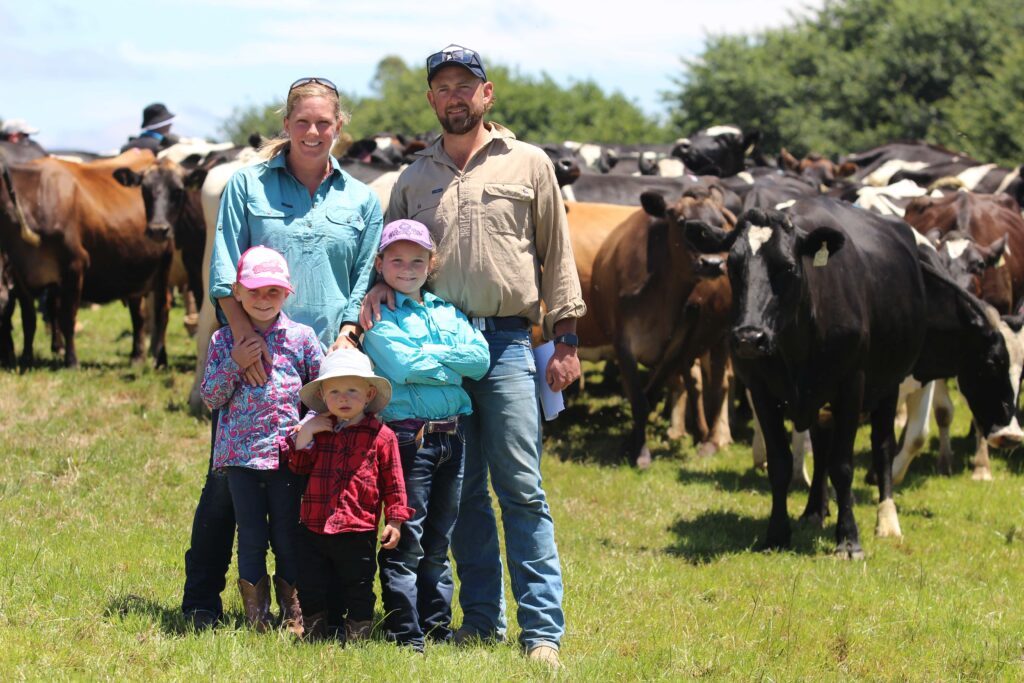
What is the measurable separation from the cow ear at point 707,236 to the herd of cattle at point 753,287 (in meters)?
0.02

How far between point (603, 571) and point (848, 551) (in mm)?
1910

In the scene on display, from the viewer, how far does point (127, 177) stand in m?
13.7

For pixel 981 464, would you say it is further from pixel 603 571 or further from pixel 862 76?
pixel 862 76

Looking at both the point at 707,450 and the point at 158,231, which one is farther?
the point at 158,231

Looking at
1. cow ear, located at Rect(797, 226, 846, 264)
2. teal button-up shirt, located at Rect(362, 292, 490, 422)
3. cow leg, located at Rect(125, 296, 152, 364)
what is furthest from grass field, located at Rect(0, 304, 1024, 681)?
cow ear, located at Rect(797, 226, 846, 264)

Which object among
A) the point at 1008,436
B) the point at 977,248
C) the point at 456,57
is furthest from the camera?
the point at 977,248

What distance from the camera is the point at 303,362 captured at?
5.39 metres

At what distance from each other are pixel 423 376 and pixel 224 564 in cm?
125

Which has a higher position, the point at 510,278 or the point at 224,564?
the point at 510,278

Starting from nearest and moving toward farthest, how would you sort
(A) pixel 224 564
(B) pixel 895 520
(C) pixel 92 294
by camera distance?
(A) pixel 224 564, (B) pixel 895 520, (C) pixel 92 294

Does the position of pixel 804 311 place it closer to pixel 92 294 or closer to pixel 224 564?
pixel 224 564

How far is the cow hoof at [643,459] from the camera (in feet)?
37.5

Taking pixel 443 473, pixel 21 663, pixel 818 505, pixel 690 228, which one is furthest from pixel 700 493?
pixel 21 663

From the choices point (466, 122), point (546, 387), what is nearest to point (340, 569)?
point (546, 387)
